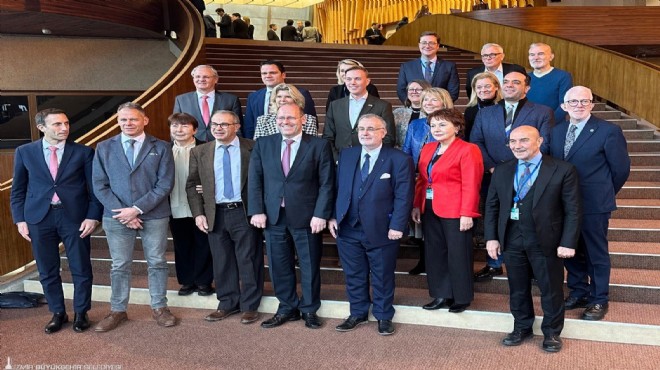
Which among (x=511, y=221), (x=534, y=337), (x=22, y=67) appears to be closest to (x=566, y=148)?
(x=511, y=221)

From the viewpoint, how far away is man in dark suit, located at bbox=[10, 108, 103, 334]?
4074 mm

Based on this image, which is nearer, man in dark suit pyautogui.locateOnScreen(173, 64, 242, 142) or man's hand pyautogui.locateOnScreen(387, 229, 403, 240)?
man's hand pyautogui.locateOnScreen(387, 229, 403, 240)

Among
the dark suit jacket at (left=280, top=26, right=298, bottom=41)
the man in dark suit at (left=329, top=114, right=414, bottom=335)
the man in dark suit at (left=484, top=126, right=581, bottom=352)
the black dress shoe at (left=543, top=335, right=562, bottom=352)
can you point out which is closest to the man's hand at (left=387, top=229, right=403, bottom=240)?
the man in dark suit at (left=329, top=114, right=414, bottom=335)

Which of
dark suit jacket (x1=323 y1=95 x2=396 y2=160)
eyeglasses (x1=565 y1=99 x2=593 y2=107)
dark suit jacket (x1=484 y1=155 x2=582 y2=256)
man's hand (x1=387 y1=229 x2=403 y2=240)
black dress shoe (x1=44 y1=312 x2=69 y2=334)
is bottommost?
black dress shoe (x1=44 y1=312 x2=69 y2=334)

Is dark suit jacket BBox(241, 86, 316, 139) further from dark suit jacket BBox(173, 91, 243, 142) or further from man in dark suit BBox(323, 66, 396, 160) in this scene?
man in dark suit BBox(323, 66, 396, 160)

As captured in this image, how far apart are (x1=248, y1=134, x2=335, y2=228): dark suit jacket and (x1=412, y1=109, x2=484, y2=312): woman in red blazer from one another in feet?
1.95

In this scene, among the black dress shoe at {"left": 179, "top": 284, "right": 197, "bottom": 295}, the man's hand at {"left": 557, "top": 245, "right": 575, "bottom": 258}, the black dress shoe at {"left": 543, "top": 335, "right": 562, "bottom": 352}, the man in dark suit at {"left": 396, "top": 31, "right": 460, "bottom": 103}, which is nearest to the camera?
the man's hand at {"left": 557, "top": 245, "right": 575, "bottom": 258}

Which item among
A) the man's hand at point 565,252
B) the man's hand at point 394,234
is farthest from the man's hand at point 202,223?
the man's hand at point 565,252

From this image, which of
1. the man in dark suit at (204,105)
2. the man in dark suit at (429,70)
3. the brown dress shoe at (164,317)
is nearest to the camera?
the brown dress shoe at (164,317)

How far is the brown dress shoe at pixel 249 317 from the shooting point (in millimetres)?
4164

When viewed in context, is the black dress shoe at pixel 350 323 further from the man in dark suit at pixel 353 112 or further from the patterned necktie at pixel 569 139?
the patterned necktie at pixel 569 139

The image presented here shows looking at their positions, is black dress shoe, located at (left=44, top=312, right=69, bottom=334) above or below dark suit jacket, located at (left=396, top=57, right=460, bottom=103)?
below

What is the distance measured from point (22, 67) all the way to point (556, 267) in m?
9.71

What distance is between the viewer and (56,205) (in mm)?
4094
